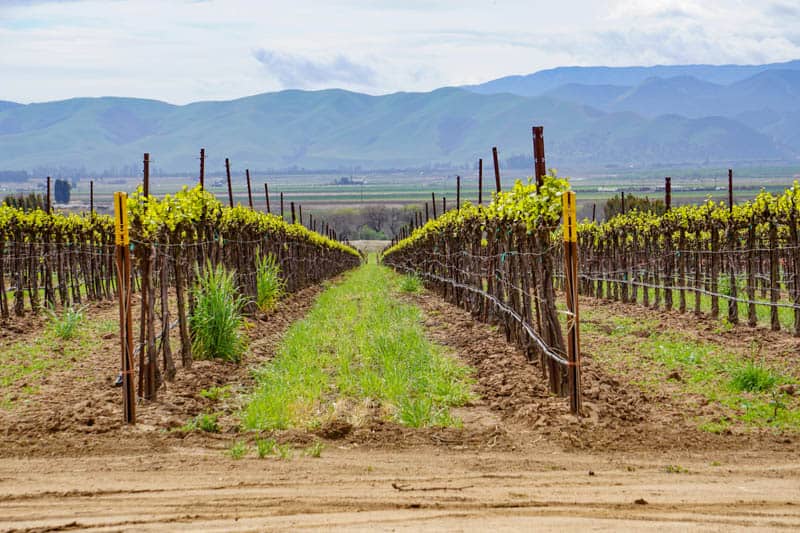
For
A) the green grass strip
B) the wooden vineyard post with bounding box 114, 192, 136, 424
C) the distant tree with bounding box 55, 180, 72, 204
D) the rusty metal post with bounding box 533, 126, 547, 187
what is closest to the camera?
the wooden vineyard post with bounding box 114, 192, 136, 424

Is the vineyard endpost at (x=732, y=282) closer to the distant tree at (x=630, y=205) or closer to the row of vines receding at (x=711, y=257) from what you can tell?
the row of vines receding at (x=711, y=257)

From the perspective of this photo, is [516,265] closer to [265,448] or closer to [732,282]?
[265,448]

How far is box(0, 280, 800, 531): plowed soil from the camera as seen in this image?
5.91 m

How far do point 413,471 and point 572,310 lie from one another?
9.41ft

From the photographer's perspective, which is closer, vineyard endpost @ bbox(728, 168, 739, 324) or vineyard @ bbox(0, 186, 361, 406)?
vineyard @ bbox(0, 186, 361, 406)

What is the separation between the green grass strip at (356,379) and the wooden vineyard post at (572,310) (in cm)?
125

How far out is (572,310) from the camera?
9.34 m

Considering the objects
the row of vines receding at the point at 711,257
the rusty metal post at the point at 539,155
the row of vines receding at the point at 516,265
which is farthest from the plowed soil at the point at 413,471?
the row of vines receding at the point at 711,257

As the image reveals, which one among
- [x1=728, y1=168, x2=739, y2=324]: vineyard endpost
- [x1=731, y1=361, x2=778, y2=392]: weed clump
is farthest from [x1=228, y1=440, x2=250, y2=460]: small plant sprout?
[x1=728, y1=168, x2=739, y2=324]: vineyard endpost

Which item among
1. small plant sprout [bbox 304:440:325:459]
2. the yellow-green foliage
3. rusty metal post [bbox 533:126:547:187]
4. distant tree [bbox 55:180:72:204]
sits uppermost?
distant tree [bbox 55:180:72:204]

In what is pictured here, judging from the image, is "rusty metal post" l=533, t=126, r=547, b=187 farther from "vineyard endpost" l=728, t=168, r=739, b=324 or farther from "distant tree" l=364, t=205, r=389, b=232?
"distant tree" l=364, t=205, r=389, b=232

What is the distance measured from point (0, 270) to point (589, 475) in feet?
52.6

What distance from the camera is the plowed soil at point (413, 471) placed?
591 centimetres

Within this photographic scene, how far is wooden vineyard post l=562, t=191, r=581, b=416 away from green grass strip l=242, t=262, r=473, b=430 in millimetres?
1252
